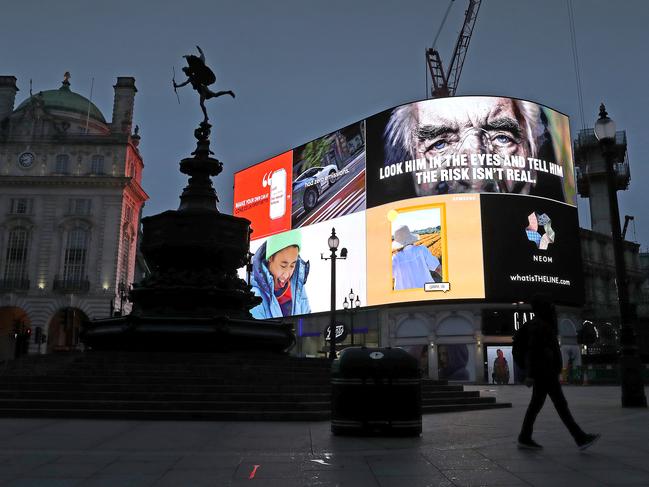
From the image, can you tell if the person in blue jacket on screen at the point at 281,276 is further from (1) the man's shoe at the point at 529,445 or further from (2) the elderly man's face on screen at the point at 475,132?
(1) the man's shoe at the point at 529,445

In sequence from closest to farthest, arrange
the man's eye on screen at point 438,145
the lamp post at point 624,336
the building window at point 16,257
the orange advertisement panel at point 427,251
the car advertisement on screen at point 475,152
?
the lamp post at point 624,336, the orange advertisement panel at point 427,251, the car advertisement on screen at point 475,152, the man's eye on screen at point 438,145, the building window at point 16,257

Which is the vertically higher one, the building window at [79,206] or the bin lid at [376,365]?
the building window at [79,206]

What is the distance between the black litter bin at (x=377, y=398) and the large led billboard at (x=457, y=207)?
36.6 meters

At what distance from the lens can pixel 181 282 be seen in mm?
15484

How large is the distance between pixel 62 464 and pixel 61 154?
58109 mm

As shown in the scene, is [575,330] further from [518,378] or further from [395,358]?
[395,358]

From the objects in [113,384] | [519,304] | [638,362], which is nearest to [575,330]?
[519,304]

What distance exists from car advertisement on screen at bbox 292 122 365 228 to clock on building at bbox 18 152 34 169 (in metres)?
26.2

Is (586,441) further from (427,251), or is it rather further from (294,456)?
A: (427,251)

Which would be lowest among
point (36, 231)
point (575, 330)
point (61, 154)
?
point (575, 330)

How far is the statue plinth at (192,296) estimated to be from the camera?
14156 mm

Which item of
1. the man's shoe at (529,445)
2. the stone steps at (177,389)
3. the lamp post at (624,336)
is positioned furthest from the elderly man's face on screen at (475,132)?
the man's shoe at (529,445)

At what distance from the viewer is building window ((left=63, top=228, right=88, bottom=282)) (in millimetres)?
55031

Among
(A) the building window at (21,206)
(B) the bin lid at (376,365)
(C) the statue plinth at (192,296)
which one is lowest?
(B) the bin lid at (376,365)
